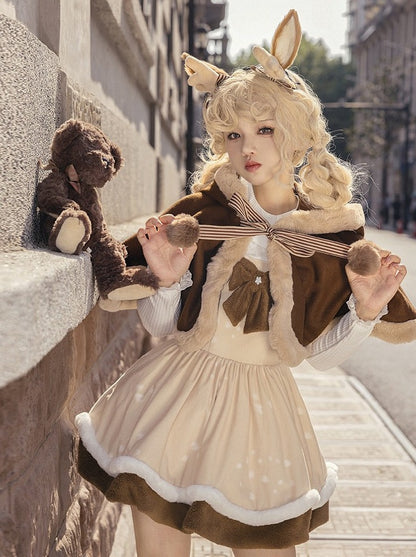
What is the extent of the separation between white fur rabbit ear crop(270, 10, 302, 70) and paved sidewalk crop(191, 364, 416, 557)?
2.29m

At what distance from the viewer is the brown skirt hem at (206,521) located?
2.41 meters

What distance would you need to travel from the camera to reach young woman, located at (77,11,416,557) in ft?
8.16

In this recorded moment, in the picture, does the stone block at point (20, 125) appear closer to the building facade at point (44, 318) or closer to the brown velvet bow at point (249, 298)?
the building facade at point (44, 318)

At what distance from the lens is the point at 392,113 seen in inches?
1742

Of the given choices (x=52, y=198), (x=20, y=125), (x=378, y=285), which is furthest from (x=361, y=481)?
(x=20, y=125)

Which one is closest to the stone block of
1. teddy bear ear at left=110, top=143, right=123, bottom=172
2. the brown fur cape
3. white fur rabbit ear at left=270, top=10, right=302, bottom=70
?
teddy bear ear at left=110, top=143, right=123, bottom=172

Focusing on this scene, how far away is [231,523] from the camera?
8.00ft

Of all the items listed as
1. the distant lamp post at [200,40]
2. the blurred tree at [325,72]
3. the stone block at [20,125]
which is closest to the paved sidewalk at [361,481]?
the stone block at [20,125]

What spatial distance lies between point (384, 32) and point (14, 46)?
203 ft

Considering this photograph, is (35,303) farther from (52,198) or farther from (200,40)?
(200,40)

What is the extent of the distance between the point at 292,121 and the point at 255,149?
169 millimetres

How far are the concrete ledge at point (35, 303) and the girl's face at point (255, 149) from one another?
34.0 inches

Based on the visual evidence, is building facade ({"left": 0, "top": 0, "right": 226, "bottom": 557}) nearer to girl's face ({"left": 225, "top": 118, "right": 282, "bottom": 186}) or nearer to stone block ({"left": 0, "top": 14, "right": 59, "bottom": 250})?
stone block ({"left": 0, "top": 14, "right": 59, "bottom": 250})

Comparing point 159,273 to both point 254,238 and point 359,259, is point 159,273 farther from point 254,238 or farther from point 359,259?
point 359,259
